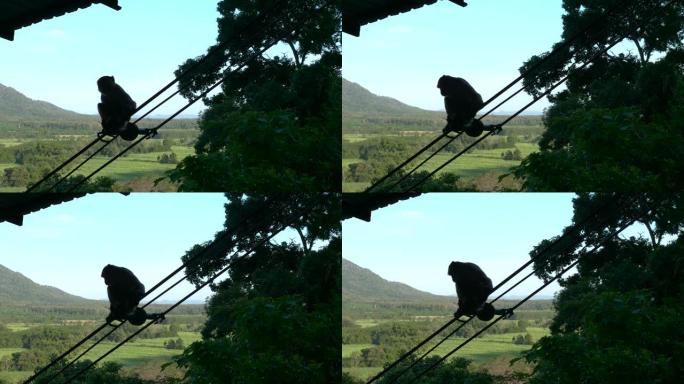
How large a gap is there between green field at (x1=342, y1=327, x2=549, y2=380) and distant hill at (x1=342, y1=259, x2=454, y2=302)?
32 cm

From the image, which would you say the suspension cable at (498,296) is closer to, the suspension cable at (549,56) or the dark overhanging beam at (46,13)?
the suspension cable at (549,56)

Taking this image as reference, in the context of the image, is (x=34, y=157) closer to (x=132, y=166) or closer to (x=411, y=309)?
(x=132, y=166)

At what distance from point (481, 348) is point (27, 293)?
2.50m

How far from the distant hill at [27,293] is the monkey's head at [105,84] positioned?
110 cm

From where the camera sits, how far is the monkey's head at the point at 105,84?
6461mm

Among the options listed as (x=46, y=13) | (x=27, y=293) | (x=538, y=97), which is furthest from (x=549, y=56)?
(x=27, y=293)

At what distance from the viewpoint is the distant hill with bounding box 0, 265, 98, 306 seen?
6605mm

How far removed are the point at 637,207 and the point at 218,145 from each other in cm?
228

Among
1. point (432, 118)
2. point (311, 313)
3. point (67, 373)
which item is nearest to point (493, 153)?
point (432, 118)

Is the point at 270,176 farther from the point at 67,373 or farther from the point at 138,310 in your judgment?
the point at 67,373

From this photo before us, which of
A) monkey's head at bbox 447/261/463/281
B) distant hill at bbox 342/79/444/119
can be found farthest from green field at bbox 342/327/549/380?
distant hill at bbox 342/79/444/119

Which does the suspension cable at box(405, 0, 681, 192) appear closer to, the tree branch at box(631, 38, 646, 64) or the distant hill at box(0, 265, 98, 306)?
the tree branch at box(631, 38, 646, 64)

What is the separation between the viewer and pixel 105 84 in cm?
647

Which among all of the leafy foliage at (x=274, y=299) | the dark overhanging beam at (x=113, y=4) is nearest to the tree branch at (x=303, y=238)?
the leafy foliage at (x=274, y=299)
